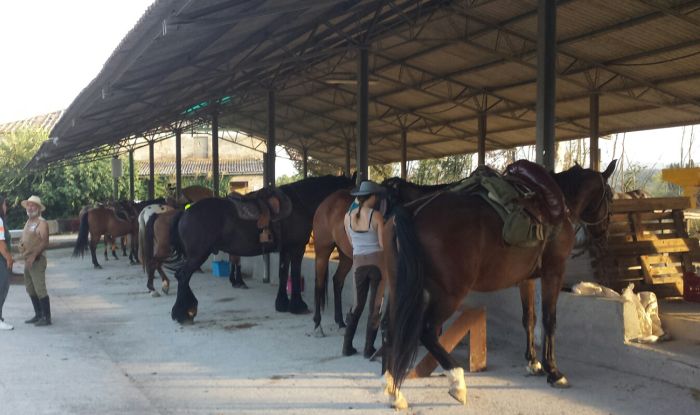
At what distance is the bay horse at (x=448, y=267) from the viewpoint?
430 centimetres

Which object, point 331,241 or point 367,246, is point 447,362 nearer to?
point 367,246

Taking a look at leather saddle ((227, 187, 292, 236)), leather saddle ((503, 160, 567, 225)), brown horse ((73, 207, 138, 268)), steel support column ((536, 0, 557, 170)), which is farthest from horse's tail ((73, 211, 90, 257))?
leather saddle ((503, 160, 567, 225))

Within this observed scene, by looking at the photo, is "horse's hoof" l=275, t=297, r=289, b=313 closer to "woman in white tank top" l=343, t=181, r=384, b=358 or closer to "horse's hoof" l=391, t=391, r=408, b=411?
"woman in white tank top" l=343, t=181, r=384, b=358

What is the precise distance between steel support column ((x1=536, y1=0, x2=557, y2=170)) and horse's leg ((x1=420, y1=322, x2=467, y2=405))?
2787 mm

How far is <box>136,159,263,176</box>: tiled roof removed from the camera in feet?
133

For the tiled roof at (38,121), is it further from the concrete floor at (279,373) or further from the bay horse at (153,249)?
the concrete floor at (279,373)

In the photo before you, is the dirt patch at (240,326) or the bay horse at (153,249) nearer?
the dirt patch at (240,326)

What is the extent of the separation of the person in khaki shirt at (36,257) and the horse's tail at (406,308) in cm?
543

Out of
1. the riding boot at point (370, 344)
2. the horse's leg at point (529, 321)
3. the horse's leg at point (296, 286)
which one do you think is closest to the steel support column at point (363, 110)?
the horse's leg at point (296, 286)

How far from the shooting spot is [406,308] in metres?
4.28

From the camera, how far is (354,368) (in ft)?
18.2

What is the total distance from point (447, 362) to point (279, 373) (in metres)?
1.77

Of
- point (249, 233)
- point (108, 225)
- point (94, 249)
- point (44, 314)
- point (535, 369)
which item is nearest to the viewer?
point (535, 369)

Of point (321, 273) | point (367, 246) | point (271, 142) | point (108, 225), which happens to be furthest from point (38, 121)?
point (367, 246)
